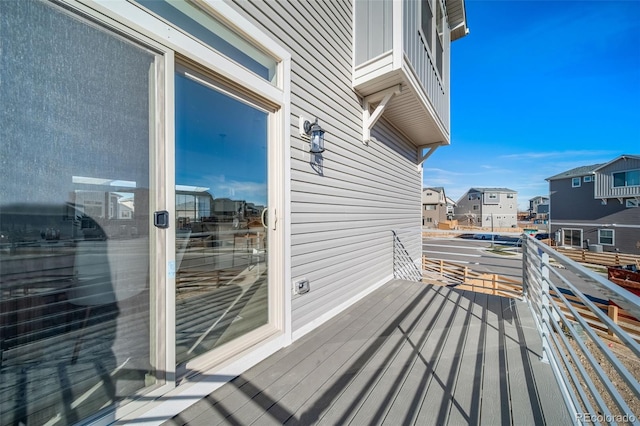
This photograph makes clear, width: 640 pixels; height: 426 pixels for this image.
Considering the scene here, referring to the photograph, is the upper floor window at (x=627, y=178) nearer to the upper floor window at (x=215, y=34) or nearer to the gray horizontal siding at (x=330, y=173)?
the gray horizontal siding at (x=330, y=173)

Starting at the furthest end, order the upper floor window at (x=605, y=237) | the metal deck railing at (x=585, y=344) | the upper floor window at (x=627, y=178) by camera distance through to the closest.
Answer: the upper floor window at (x=605, y=237), the upper floor window at (x=627, y=178), the metal deck railing at (x=585, y=344)

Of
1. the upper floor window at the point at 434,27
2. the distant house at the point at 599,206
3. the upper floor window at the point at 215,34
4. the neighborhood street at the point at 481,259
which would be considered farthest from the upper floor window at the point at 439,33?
the distant house at the point at 599,206

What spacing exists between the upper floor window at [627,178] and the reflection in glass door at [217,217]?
66.2ft

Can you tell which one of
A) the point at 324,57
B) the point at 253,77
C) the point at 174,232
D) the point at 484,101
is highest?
the point at 484,101

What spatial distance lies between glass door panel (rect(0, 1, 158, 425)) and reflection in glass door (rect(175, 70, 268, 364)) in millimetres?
215

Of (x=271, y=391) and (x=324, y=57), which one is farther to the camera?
(x=324, y=57)

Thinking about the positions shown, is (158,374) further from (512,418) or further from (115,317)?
(512,418)

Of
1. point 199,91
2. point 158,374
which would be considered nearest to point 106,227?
point 158,374

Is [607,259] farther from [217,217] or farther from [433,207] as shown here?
[433,207]

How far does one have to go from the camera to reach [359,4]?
10.1 ft

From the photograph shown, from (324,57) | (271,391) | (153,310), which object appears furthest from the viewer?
(324,57)

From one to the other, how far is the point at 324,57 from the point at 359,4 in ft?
3.87

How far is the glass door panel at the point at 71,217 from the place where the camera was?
3.07 feet

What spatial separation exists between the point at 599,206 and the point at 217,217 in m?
21.4
